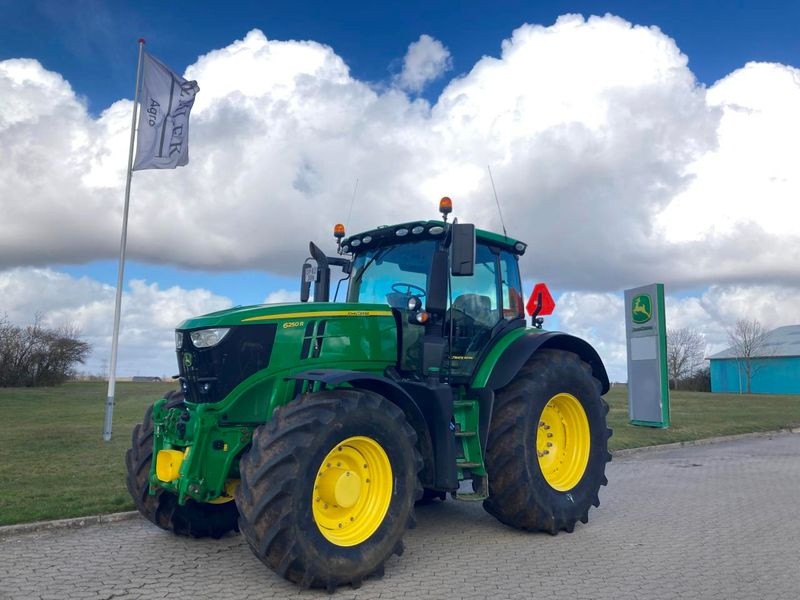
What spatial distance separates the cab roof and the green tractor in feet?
0.05

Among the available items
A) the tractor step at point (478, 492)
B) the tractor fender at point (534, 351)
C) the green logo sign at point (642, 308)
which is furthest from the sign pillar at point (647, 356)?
the tractor step at point (478, 492)

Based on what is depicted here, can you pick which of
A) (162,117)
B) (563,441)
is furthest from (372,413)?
(162,117)

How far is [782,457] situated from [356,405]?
456 inches

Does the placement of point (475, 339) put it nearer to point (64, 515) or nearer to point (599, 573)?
point (599, 573)

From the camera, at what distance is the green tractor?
4992mm

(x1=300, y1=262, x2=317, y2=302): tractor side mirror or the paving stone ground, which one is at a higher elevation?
(x1=300, y1=262, x2=317, y2=302): tractor side mirror

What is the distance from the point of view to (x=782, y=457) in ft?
45.4

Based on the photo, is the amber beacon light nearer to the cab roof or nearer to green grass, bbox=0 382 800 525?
the cab roof

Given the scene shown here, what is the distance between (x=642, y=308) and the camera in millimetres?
19484

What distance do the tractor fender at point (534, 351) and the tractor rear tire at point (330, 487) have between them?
1413 mm

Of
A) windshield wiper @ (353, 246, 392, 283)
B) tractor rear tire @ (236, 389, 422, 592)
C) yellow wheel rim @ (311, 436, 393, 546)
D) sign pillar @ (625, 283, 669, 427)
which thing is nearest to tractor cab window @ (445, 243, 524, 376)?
windshield wiper @ (353, 246, 392, 283)

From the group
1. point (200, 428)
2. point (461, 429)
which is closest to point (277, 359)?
point (200, 428)

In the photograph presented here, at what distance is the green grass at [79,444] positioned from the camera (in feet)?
26.7

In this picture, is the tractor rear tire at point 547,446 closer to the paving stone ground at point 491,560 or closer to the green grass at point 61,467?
the paving stone ground at point 491,560
